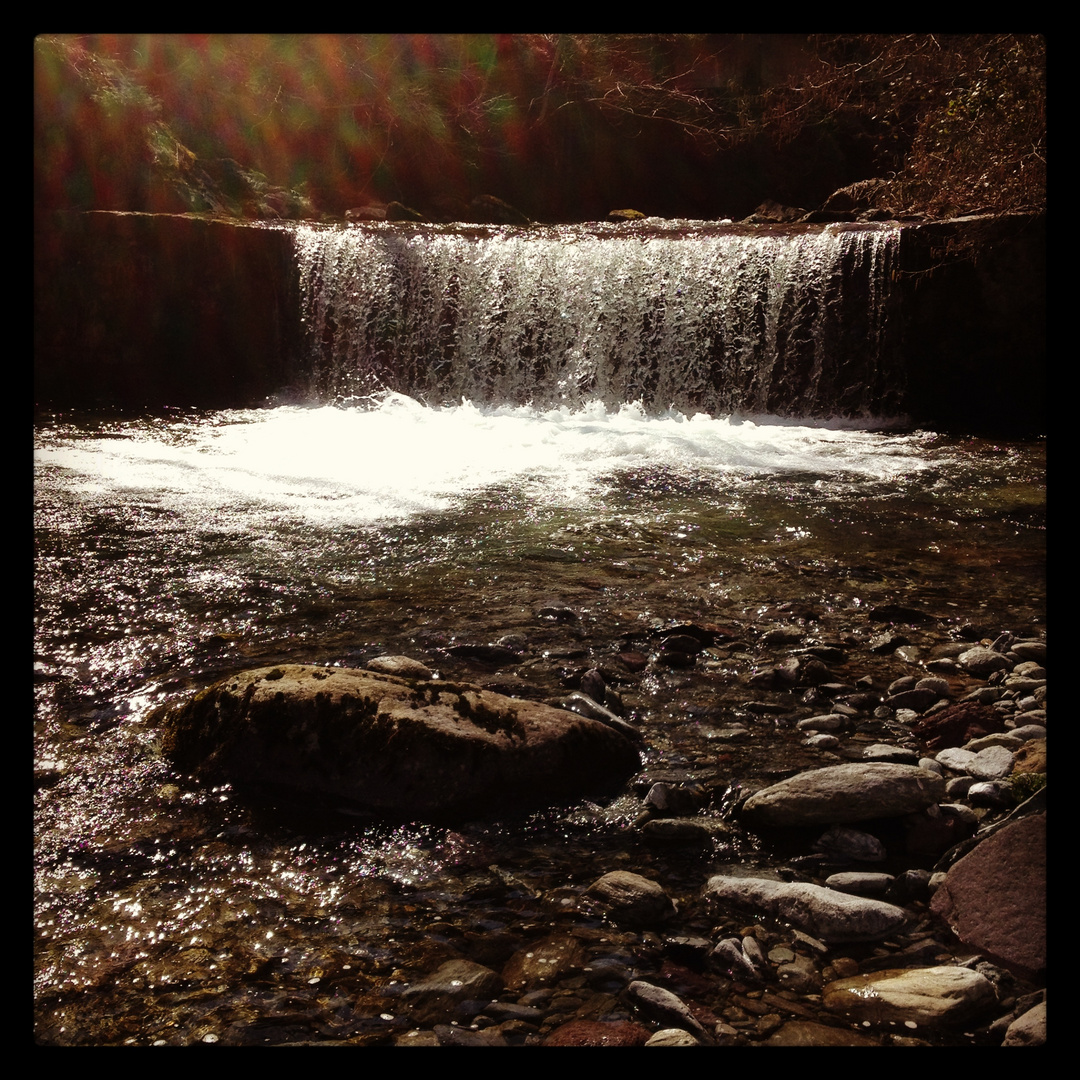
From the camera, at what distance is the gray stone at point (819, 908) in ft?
7.76

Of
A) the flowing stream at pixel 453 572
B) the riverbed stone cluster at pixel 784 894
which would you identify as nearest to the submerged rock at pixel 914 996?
the riverbed stone cluster at pixel 784 894

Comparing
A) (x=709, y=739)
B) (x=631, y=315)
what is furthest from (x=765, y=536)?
(x=631, y=315)

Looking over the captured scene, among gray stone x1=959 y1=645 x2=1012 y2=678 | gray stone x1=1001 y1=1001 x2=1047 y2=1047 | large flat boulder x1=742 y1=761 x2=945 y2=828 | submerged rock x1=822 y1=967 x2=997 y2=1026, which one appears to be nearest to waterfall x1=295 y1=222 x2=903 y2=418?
gray stone x1=959 y1=645 x2=1012 y2=678

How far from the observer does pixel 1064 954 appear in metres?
1.65

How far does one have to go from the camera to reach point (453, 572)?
18.5ft

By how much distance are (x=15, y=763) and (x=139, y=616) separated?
349 cm

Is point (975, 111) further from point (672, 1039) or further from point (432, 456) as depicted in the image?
point (672, 1039)

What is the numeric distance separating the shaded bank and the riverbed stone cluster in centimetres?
933

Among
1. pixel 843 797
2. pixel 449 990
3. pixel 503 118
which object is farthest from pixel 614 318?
pixel 503 118

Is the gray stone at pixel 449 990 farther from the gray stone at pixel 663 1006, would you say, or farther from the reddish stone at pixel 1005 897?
the reddish stone at pixel 1005 897

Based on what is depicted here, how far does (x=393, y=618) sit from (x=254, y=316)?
35.5ft

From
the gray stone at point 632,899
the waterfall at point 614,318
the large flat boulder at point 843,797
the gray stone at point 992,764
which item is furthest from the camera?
the waterfall at point 614,318

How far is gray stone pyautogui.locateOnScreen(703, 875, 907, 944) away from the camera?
93.1 inches

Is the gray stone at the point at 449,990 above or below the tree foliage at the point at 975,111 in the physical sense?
below
